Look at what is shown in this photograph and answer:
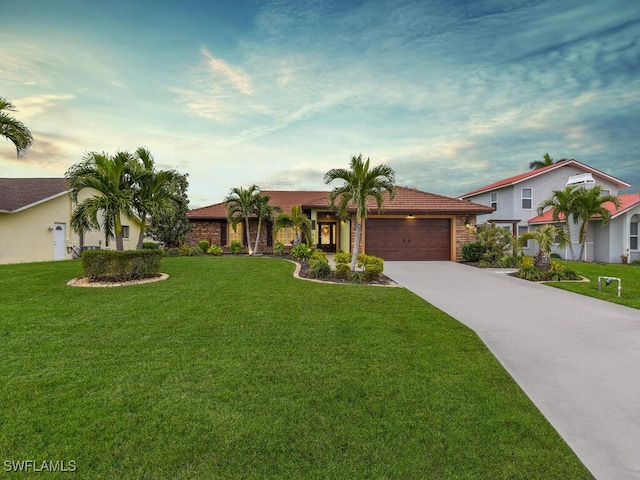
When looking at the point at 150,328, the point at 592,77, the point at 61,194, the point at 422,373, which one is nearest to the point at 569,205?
the point at 592,77

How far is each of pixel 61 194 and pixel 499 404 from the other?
22.0 metres

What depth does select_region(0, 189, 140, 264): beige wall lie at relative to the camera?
15.4 metres

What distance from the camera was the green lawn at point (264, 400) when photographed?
229 cm

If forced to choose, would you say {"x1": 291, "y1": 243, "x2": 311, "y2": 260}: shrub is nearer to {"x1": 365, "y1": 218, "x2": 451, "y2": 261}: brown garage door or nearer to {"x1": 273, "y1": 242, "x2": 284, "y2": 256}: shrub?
{"x1": 273, "y1": 242, "x2": 284, "y2": 256}: shrub

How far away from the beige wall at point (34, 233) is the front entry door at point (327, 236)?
11679mm

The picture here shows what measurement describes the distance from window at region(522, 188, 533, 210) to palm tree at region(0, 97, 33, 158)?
26.8 metres

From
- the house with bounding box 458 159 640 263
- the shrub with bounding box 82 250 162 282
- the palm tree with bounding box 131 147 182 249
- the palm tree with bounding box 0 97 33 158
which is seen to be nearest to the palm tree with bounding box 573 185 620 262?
the house with bounding box 458 159 640 263

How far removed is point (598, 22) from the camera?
35.9ft

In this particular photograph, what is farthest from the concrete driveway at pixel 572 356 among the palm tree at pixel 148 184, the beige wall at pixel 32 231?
the beige wall at pixel 32 231

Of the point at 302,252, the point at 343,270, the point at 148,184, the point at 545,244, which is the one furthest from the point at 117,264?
the point at 545,244

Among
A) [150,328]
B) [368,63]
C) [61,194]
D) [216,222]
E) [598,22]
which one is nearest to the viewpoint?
[150,328]

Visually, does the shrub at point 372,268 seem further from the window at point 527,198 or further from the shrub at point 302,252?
the window at point 527,198

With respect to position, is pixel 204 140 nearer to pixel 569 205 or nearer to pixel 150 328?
pixel 150 328

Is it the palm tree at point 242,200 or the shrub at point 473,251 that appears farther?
the palm tree at point 242,200
